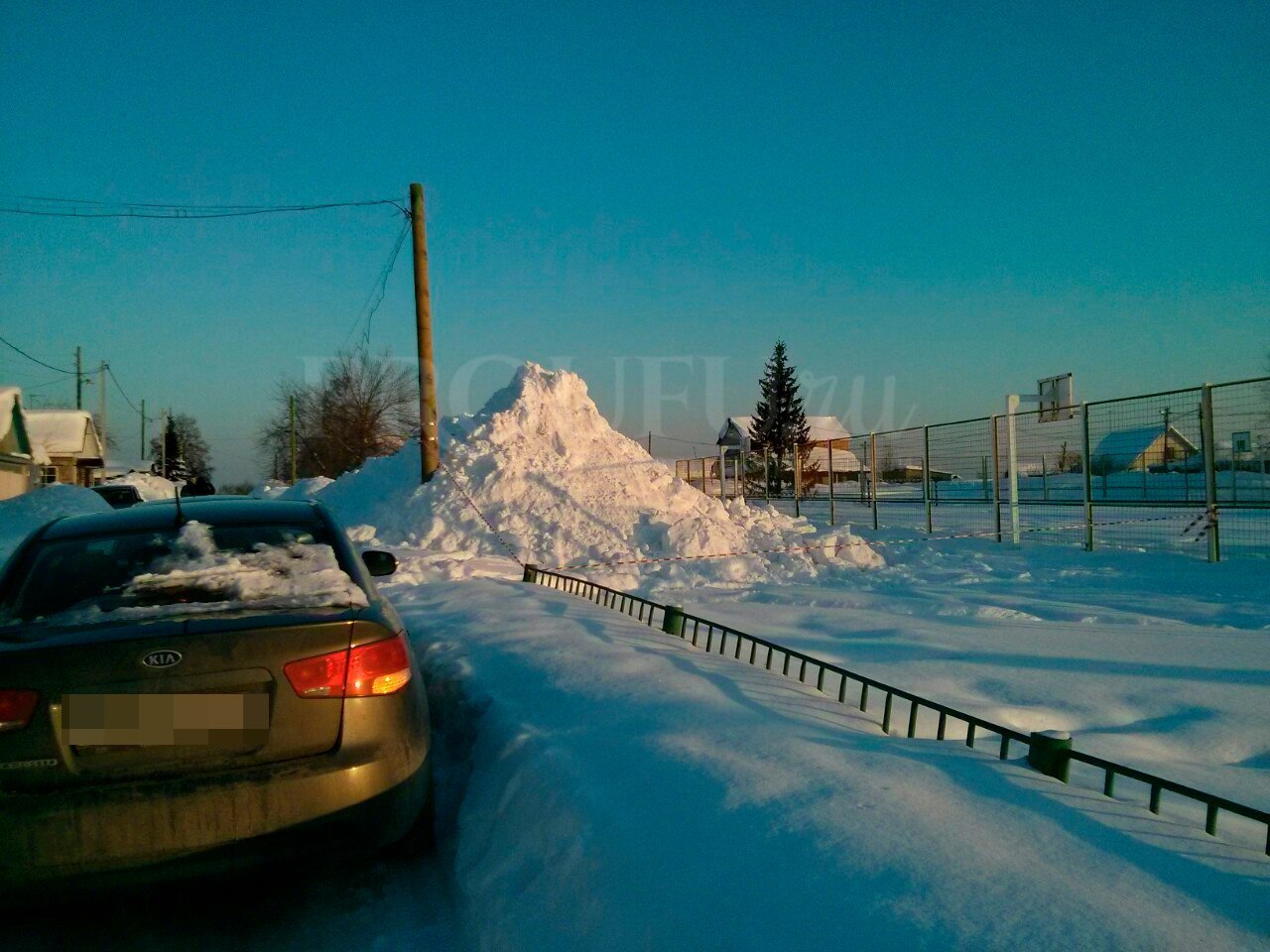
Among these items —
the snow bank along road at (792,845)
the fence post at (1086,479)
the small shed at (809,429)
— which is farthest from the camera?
the small shed at (809,429)

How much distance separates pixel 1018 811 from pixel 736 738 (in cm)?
104

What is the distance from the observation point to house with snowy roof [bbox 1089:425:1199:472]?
37.2 feet

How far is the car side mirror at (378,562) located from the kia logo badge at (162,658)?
195 centimetres

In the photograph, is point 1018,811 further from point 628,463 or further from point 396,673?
point 628,463

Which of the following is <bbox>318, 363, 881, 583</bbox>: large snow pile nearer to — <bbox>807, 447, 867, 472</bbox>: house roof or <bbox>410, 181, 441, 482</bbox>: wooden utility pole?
<bbox>410, 181, 441, 482</bbox>: wooden utility pole

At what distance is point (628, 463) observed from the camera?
16.2m

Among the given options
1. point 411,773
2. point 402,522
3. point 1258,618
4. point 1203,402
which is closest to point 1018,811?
point 411,773

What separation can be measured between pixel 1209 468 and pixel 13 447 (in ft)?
138

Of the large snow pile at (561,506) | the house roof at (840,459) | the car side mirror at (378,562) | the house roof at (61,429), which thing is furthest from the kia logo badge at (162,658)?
the house roof at (61,429)

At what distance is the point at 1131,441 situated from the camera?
12.4 metres

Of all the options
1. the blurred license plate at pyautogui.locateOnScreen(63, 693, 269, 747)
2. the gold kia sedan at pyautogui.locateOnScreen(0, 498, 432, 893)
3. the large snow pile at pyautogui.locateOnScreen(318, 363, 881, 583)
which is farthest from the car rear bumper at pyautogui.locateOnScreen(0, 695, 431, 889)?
the large snow pile at pyautogui.locateOnScreen(318, 363, 881, 583)

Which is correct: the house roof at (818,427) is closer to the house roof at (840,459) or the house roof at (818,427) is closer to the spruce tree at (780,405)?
the spruce tree at (780,405)

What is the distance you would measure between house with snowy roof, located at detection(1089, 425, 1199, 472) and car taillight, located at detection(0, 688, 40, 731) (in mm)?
12446

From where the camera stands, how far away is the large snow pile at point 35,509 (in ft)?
53.1
